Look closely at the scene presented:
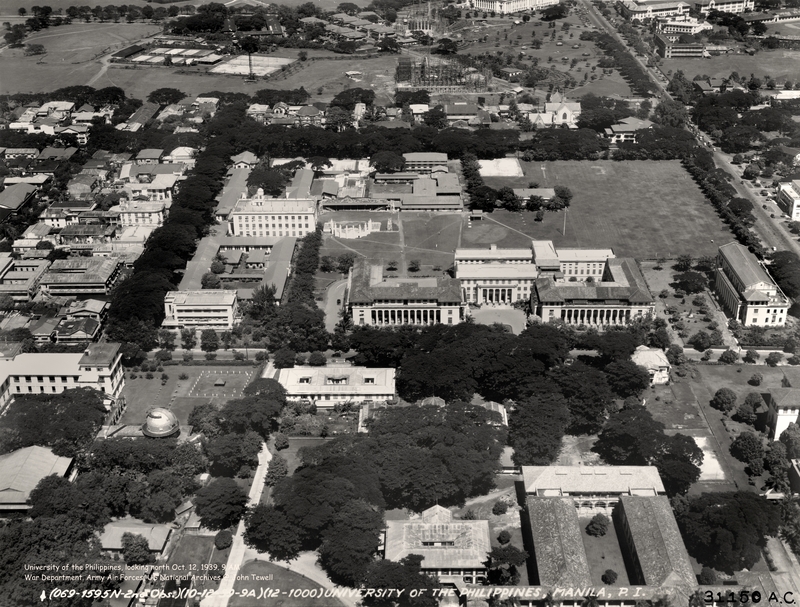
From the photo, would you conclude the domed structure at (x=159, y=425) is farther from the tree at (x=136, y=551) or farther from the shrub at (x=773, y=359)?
the shrub at (x=773, y=359)

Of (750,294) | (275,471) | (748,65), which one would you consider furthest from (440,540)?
(748,65)

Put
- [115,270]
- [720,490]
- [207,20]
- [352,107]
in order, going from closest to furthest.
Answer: [720,490] → [115,270] → [352,107] → [207,20]

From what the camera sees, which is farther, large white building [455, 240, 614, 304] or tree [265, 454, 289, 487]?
large white building [455, 240, 614, 304]

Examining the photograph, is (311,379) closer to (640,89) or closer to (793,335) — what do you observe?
(793,335)

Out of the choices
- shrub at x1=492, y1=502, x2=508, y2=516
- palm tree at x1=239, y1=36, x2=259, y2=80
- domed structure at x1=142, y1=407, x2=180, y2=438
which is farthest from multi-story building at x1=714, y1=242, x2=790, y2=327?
palm tree at x1=239, y1=36, x2=259, y2=80

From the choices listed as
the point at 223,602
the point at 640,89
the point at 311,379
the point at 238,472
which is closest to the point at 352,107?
the point at 640,89

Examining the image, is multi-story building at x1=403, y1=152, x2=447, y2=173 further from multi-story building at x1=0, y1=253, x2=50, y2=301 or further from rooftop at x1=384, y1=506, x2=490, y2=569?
rooftop at x1=384, y1=506, x2=490, y2=569
